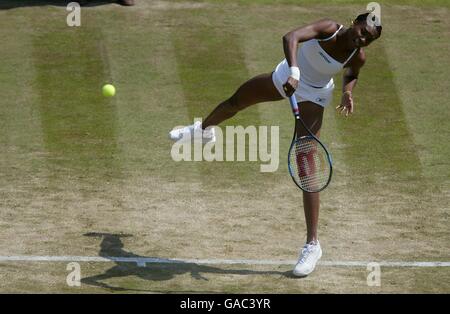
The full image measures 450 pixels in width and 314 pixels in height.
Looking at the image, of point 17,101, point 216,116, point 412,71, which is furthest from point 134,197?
point 412,71

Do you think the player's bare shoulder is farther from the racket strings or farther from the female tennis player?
the racket strings

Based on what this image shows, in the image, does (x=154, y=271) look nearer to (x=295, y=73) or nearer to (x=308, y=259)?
(x=308, y=259)

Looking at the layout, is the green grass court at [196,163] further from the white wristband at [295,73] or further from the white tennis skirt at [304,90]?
the white wristband at [295,73]

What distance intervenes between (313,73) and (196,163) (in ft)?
11.1

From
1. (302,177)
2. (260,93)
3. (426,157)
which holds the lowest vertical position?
(426,157)

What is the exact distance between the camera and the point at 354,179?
485 inches

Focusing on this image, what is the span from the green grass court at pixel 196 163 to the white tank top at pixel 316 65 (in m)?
1.71

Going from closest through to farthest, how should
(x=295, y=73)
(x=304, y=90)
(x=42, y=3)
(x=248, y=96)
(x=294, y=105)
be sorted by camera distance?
1. (x=295, y=73)
2. (x=294, y=105)
3. (x=304, y=90)
4. (x=248, y=96)
5. (x=42, y=3)

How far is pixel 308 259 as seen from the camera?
962 centimetres

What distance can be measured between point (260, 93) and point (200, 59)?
18.7 ft

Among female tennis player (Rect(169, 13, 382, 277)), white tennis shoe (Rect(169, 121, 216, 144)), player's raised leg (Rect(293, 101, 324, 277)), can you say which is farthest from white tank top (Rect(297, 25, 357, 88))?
white tennis shoe (Rect(169, 121, 216, 144))

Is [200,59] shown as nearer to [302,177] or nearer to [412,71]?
[412,71]

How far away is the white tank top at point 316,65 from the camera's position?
968cm

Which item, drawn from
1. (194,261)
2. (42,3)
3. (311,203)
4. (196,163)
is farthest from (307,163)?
(42,3)
